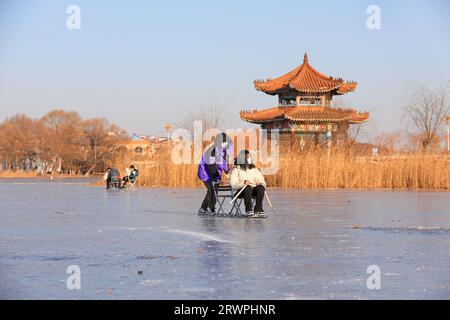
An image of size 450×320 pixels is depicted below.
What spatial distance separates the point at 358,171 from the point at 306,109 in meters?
29.0

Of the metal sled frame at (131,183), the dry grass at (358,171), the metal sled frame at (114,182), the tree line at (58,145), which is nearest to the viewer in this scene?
the dry grass at (358,171)

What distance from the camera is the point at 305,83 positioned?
208 ft

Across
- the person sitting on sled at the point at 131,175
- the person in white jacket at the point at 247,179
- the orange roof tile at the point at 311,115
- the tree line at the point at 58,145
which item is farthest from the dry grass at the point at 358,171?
the tree line at the point at 58,145

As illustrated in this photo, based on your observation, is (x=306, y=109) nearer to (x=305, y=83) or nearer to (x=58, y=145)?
(x=305, y=83)

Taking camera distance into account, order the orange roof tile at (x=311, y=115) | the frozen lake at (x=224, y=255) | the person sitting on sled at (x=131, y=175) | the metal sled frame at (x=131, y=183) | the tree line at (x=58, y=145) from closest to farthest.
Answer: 1. the frozen lake at (x=224, y=255)
2. the metal sled frame at (x=131, y=183)
3. the person sitting on sled at (x=131, y=175)
4. the orange roof tile at (x=311, y=115)
5. the tree line at (x=58, y=145)

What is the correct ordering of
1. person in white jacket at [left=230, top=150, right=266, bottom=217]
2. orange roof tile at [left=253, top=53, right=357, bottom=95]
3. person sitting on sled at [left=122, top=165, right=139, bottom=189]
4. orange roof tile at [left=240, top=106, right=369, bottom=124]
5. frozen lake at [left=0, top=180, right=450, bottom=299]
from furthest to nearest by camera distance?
orange roof tile at [left=253, top=53, right=357, bottom=95] < orange roof tile at [left=240, top=106, right=369, bottom=124] < person sitting on sled at [left=122, top=165, right=139, bottom=189] < person in white jacket at [left=230, top=150, right=266, bottom=217] < frozen lake at [left=0, top=180, right=450, bottom=299]

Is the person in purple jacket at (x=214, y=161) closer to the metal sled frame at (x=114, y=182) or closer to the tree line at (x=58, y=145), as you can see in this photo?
the metal sled frame at (x=114, y=182)

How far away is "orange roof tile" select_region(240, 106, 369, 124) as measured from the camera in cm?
6112

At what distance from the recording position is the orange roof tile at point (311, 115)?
61125 millimetres

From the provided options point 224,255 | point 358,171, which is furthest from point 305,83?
point 224,255

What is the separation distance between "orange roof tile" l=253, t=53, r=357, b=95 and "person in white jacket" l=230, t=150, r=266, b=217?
46225 millimetres

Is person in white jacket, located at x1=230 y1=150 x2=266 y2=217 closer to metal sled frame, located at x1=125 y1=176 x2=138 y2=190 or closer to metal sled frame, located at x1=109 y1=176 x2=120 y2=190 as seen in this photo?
metal sled frame, located at x1=125 y1=176 x2=138 y2=190

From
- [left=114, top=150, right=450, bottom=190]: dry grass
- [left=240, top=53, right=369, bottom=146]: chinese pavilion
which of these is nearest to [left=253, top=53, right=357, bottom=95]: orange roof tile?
[left=240, top=53, right=369, bottom=146]: chinese pavilion
